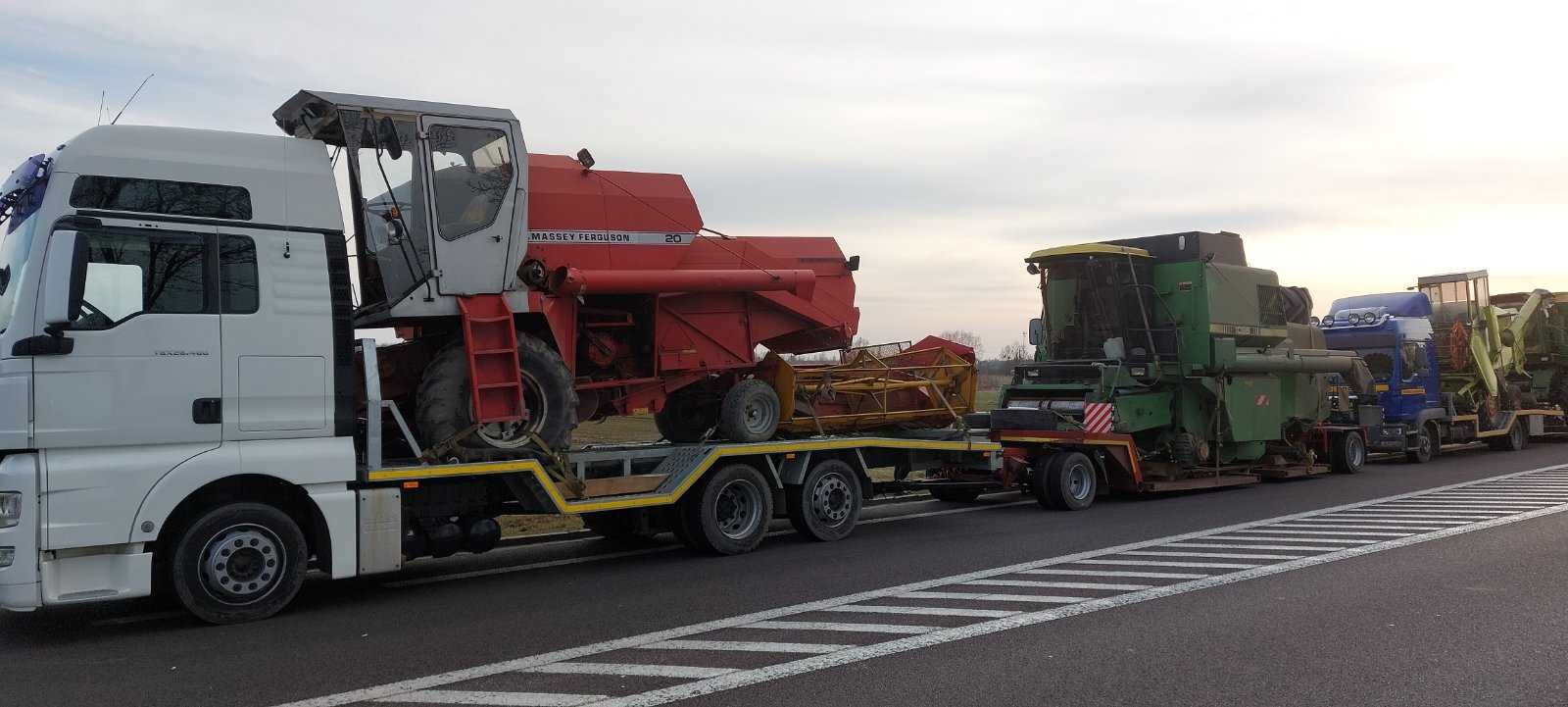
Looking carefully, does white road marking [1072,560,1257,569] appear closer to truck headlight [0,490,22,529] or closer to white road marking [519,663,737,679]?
white road marking [519,663,737,679]

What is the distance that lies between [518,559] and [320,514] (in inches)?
111

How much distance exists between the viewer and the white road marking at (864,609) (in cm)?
570

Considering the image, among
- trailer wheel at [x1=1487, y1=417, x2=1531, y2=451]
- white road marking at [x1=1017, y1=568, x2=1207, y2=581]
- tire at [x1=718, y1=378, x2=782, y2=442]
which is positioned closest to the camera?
white road marking at [x1=1017, y1=568, x2=1207, y2=581]

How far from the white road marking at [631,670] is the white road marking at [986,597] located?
2400mm

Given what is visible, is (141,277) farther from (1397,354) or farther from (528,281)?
(1397,354)

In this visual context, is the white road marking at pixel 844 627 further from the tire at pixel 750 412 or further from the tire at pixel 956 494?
the tire at pixel 956 494

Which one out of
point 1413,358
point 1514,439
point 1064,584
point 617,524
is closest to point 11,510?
point 617,524

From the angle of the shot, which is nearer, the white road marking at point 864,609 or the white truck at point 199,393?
the white road marking at point 864,609

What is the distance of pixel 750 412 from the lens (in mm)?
10680

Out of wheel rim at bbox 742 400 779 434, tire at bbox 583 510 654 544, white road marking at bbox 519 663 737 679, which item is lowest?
white road marking at bbox 519 663 737 679

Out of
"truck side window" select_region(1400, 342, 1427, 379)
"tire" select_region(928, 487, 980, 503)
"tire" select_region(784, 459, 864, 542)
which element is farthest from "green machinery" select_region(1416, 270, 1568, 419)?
"tire" select_region(784, 459, 864, 542)

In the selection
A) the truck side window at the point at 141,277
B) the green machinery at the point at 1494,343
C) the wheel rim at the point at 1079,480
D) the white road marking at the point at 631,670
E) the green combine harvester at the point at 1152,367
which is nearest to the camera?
the white road marking at the point at 631,670

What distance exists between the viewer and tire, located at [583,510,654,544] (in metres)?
10.4

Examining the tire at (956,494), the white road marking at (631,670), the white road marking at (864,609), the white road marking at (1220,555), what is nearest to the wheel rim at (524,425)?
the white road marking at (864,609)
